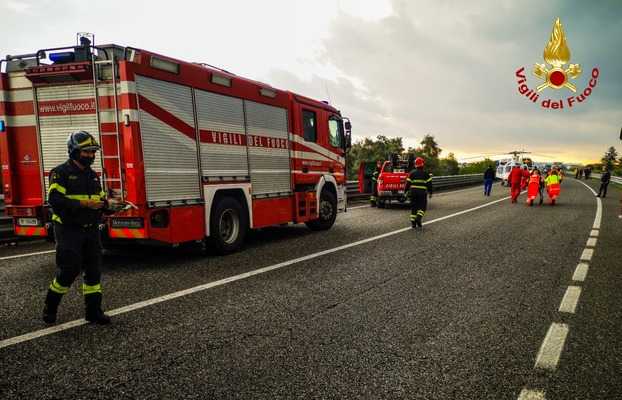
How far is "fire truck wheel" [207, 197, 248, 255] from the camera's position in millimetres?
6910

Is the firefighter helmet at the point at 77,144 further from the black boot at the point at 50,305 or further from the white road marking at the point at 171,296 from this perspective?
the white road marking at the point at 171,296

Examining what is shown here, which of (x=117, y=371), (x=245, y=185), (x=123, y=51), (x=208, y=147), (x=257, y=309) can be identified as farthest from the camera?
(x=245, y=185)

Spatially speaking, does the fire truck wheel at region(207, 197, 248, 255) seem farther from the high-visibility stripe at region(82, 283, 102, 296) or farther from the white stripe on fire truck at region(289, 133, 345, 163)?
the high-visibility stripe at region(82, 283, 102, 296)

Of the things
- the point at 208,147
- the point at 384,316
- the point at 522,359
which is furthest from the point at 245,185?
the point at 522,359

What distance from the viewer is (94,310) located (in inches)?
150

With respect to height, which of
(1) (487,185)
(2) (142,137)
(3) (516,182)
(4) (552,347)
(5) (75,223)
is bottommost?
(4) (552,347)

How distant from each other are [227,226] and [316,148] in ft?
11.6

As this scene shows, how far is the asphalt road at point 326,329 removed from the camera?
2.70m

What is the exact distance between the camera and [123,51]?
575cm

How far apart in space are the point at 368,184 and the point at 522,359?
61.2 ft

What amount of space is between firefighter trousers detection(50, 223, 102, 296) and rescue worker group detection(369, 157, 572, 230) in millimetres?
7890

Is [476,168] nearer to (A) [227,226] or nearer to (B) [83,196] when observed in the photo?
(A) [227,226]

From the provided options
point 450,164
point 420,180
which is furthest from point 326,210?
point 450,164

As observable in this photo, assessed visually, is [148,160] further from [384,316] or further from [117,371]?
[384,316]
